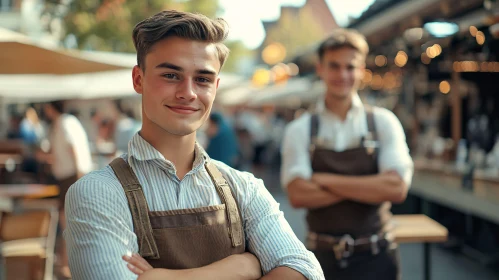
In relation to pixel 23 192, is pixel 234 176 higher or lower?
higher

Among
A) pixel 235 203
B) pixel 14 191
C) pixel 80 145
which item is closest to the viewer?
pixel 235 203

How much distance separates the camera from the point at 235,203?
218 centimetres

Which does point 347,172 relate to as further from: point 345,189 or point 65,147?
point 65,147

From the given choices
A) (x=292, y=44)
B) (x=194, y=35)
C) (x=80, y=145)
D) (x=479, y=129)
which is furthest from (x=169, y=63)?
(x=292, y=44)

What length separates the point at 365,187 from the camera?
3.69 meters

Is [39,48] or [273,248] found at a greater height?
[39,48]

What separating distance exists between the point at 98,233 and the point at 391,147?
2.14m

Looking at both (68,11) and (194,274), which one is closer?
(194,274)

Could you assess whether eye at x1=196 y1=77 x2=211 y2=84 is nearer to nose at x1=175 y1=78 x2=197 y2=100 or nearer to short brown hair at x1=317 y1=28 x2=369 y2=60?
nose at x1=175 y1=78 x2=197 y2=100

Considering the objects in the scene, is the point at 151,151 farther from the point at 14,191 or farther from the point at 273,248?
the point at 14,191

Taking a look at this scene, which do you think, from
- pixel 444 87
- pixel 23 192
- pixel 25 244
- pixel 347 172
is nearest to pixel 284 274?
pixel 347 172

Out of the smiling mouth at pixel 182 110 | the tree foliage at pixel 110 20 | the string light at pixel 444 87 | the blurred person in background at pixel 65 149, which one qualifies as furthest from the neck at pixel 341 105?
the tree foliage at pixel 110 20

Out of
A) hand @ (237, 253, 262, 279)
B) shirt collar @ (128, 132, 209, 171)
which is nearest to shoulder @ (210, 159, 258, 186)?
shirt collar @ (128, 132, 209, 171)

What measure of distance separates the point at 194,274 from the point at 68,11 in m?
19.3
